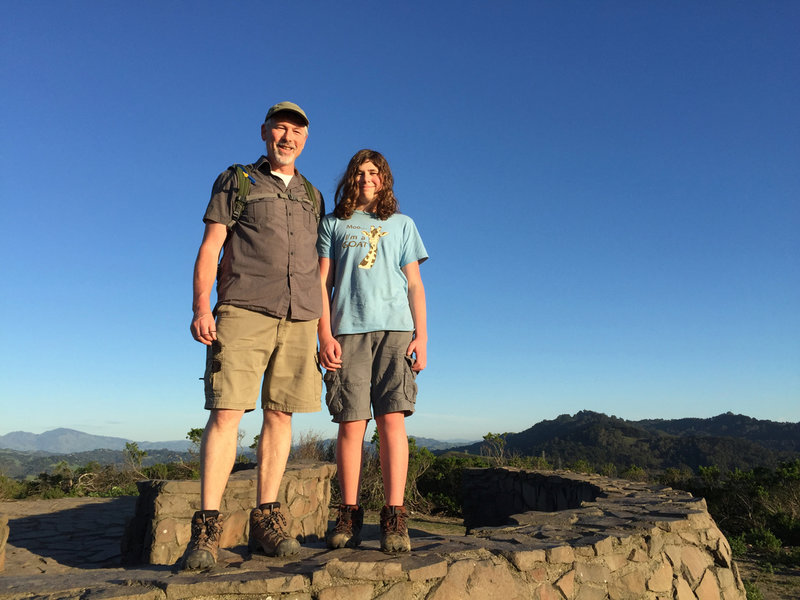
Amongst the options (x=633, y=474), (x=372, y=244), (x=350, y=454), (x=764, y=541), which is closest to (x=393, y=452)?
(x=350, y=454)

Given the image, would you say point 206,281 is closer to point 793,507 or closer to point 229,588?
point 229,588

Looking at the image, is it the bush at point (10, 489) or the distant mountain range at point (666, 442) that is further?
the distant mountain range at point (666, 442)

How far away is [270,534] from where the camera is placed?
2.41 m

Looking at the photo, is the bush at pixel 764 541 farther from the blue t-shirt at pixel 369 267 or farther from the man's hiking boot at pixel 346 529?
the blue t-shirt at pixel 369 267

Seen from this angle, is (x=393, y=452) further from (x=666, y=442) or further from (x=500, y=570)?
(x=666, y=442)

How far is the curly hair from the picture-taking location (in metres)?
2.87

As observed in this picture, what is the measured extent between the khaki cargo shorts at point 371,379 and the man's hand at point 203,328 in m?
0.59

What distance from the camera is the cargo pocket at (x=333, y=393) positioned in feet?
8.58

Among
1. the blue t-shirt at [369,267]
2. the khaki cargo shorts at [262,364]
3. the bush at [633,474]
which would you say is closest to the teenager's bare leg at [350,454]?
the khaki cargo shorts at [262,364]

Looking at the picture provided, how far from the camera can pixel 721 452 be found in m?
27.6

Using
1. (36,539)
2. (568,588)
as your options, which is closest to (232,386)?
(568,588)

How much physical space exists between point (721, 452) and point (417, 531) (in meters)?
27.1

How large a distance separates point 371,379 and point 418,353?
10.8 inches

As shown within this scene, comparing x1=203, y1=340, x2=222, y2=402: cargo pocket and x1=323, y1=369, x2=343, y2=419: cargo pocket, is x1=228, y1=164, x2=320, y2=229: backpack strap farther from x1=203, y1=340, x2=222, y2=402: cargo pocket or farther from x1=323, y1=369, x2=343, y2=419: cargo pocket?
x1=323, y1=369, x2=343, y2=419: cargo pocket
